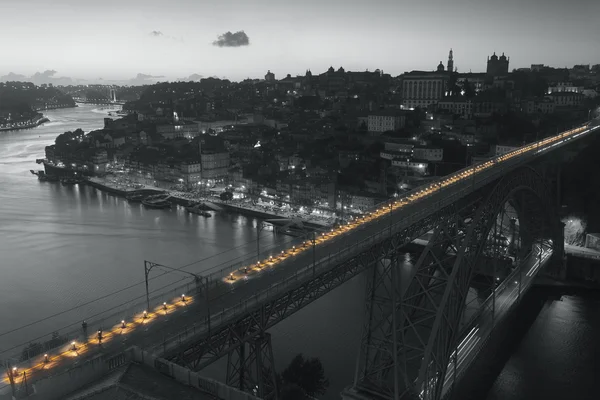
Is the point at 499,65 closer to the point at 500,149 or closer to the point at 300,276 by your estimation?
the point at 500,149

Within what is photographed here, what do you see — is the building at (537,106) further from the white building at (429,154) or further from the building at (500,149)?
the white building at (429,154)

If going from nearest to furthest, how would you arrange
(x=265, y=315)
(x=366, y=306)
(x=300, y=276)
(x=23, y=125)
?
(x=265, y=315) < (x=300, y=276) < (x=366, y=306) < (x=23, y=125)

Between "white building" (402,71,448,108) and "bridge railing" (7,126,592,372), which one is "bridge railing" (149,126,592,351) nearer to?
"bridge railing" (7,126,592,372)

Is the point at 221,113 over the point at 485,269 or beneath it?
over

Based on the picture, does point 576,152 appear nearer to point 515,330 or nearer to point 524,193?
point 524,193

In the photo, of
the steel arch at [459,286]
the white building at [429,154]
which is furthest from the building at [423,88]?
the steel arch at [459,286]

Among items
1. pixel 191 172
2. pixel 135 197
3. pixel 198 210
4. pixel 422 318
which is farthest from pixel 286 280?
pixel 191 172

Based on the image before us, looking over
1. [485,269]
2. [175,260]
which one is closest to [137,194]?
[175,260]
